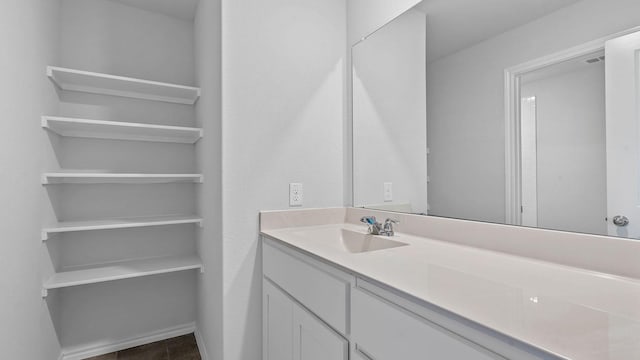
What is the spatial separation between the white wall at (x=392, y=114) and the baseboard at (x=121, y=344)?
67.9 inches

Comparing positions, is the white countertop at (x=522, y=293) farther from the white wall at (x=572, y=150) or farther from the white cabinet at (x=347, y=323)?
the white wall at (x=572, y=150)

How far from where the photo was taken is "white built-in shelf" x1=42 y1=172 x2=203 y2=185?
1.77 meters

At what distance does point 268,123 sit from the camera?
1.63 metres

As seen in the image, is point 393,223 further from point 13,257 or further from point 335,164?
point 13,257

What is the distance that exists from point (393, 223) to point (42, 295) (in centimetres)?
193

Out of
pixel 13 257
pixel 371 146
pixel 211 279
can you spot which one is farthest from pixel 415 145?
pixel 13 257

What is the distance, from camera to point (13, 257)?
4.38 feet

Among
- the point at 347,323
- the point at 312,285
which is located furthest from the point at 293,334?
the point at 347,323

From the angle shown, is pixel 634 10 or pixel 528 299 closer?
pixel 528 299

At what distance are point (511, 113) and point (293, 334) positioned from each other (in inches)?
46.6

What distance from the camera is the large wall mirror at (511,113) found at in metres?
0.86

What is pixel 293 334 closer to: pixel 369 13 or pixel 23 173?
pixel 23 173

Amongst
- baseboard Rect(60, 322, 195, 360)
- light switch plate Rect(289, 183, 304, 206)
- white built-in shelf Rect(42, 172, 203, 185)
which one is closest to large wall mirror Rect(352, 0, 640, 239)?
light switch plate Rect(289, 183, 304, 206)

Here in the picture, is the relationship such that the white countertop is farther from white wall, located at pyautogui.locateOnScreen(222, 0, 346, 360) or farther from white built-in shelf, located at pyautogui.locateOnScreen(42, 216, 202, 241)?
white built-in shelf, located at pyautogui.locateOnScreen(42, 216, 202, 241)
